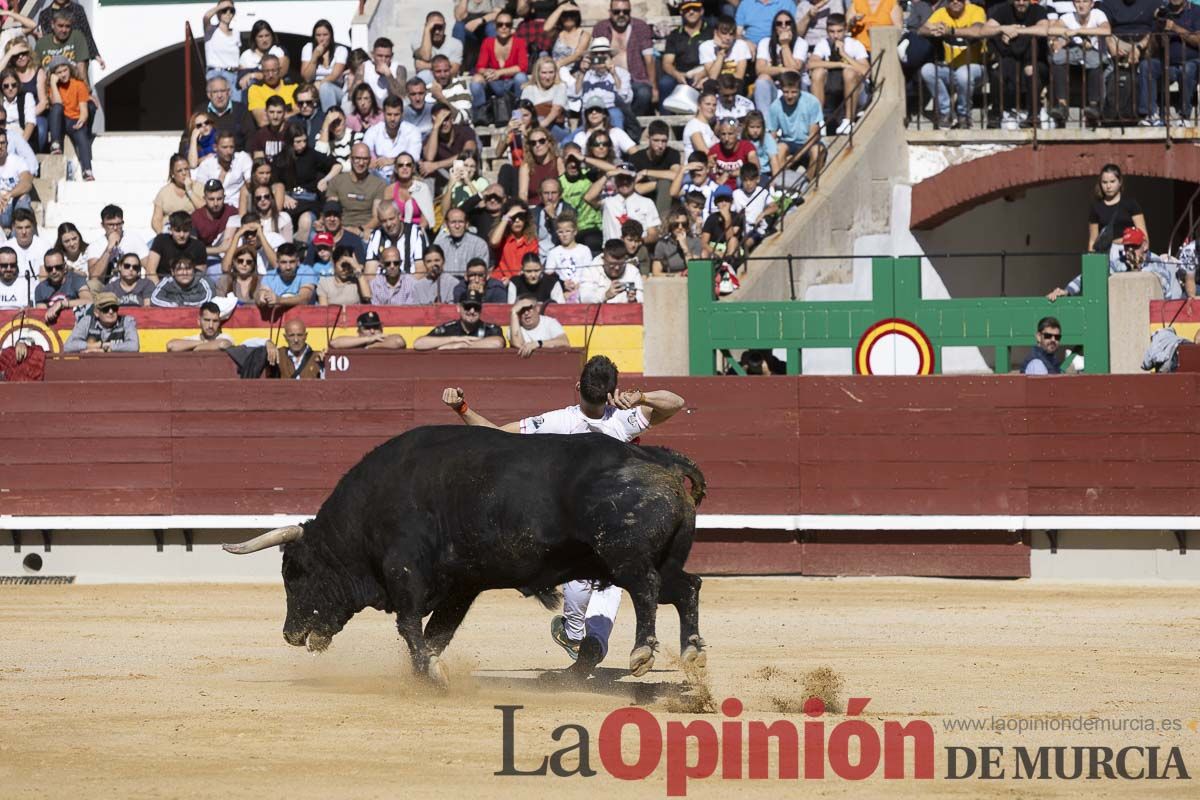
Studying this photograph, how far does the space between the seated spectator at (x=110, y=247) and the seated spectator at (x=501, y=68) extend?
120 inches

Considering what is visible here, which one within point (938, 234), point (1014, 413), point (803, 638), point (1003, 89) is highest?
point (1003, 89)

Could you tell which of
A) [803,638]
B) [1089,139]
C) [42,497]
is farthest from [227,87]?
[803,638]

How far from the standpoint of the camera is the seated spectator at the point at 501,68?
16953 millimetres

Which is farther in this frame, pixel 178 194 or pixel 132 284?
pixel 178 194

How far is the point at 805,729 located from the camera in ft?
22.2

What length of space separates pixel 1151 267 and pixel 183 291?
700cm

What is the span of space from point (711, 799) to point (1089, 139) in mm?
10891

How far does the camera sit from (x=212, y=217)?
16.0m

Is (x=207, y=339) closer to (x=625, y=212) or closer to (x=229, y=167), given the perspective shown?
(x=229, y=167)

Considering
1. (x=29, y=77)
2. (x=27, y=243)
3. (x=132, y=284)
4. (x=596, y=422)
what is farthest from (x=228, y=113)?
(x=596, y=422)

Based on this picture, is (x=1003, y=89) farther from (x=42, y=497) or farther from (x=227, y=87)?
(x=42, y=497)

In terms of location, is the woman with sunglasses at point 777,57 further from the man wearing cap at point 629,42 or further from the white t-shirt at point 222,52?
the white t-shirt at point 222,52

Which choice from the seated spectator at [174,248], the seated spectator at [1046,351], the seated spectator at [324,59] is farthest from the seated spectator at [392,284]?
the seated spectator at [1046,351]

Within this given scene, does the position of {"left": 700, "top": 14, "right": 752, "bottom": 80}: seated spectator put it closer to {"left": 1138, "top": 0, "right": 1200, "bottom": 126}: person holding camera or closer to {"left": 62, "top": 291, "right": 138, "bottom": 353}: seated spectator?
{"left": 1138, "top": 0, "right": 1200, "bottom": 126}: person holding camera
